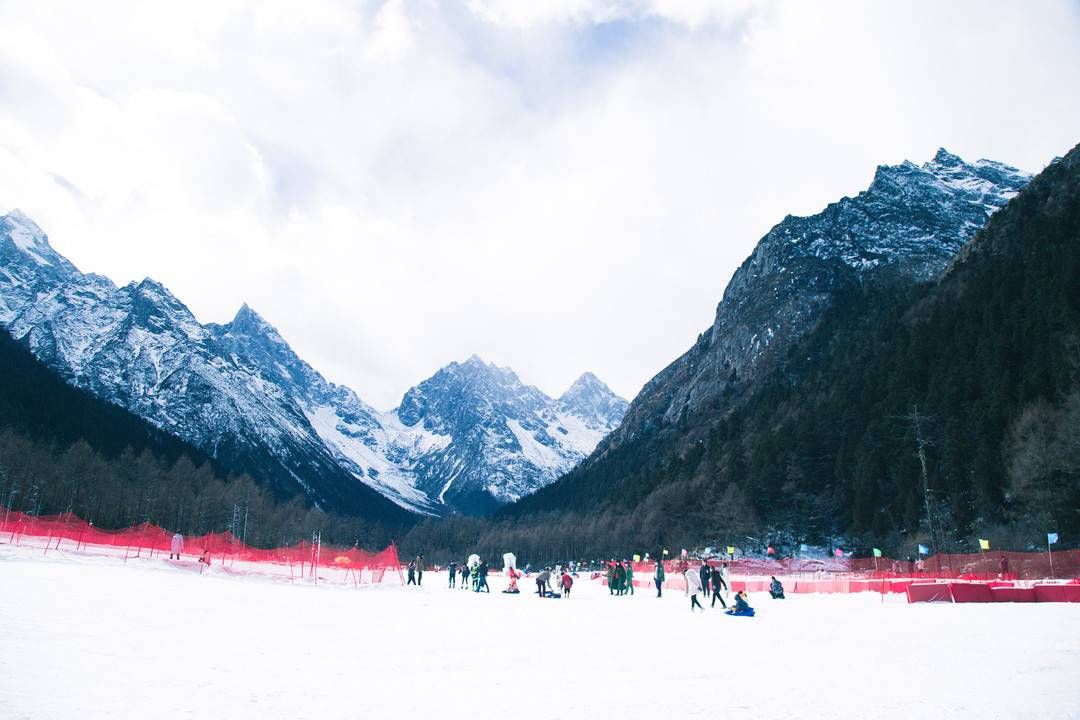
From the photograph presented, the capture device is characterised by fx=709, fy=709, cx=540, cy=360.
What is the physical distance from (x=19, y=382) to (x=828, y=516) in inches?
6410

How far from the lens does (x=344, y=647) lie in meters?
12.8

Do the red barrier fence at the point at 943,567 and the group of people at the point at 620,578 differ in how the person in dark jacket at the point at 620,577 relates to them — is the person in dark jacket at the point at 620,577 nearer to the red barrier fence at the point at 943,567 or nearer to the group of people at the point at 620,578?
the group of people at the point at 620,578

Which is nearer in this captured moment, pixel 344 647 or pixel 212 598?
pixel 344 647

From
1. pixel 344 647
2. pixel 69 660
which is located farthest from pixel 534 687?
pixel 69 660

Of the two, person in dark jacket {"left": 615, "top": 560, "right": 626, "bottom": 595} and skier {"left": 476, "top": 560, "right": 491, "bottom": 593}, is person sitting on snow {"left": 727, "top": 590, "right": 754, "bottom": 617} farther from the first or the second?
skier {"left": 476, "top": 560, "right": 491, "bottom": 593}

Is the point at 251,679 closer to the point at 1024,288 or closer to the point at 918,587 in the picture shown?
the point at 918,587

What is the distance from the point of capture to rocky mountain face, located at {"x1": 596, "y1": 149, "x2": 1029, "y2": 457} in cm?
15738

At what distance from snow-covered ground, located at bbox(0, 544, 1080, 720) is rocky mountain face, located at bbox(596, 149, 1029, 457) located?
13818cm

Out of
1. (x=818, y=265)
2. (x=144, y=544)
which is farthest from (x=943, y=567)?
(x=818, y=265)

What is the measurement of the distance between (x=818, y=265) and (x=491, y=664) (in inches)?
6842

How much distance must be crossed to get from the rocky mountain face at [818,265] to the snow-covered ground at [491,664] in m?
138

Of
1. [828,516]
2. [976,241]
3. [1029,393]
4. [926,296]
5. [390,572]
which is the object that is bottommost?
[390,572]

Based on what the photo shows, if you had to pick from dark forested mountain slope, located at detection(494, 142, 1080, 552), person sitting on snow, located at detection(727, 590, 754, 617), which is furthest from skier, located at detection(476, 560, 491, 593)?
dark forested mountain slope, located at detection(494, 142, 1080, 552)

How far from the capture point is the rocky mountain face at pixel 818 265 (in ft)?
516
